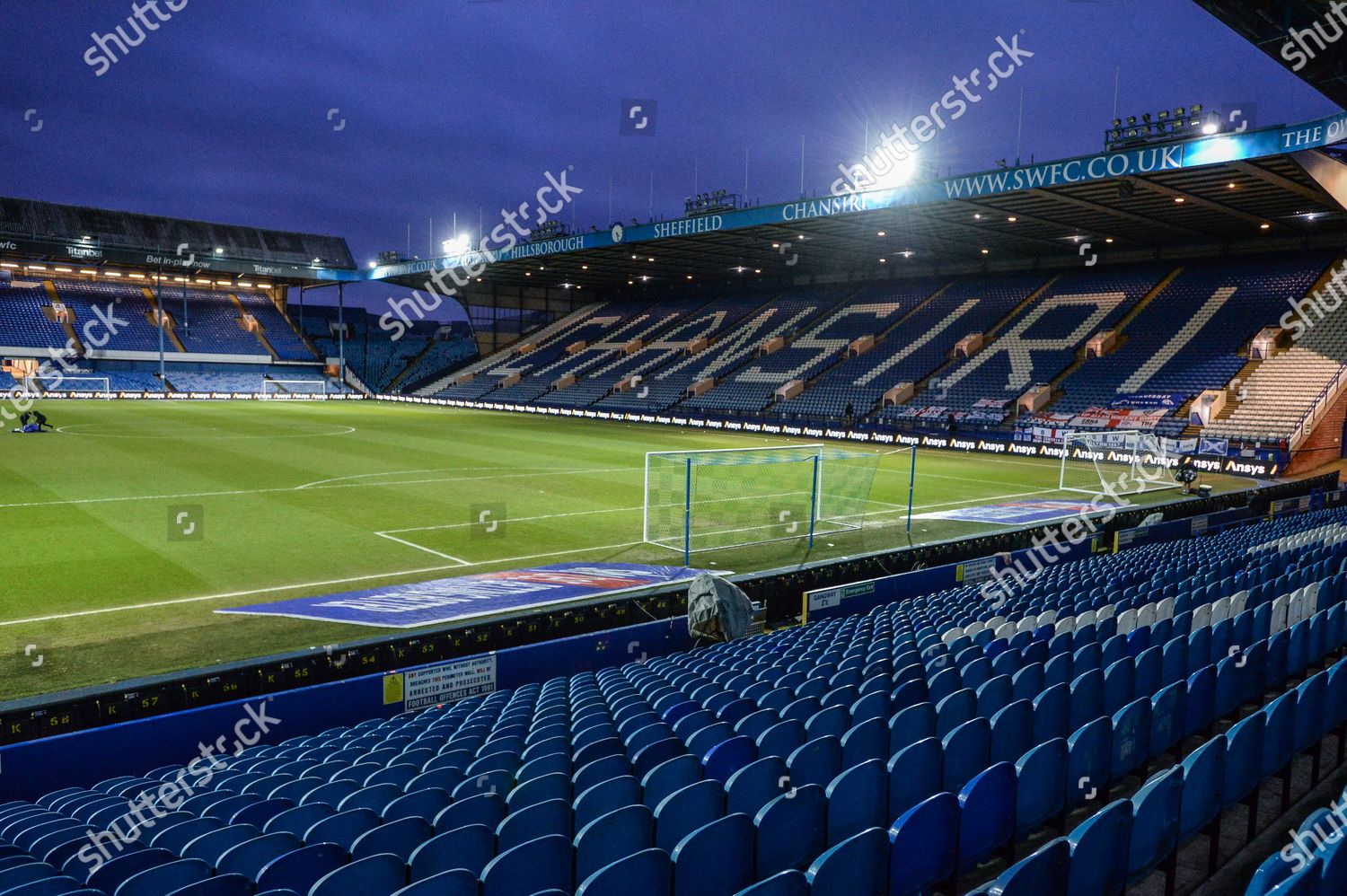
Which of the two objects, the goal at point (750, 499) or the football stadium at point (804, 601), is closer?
the football stadium at point (804, 601)

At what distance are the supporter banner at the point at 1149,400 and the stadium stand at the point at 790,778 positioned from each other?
96.9 feet

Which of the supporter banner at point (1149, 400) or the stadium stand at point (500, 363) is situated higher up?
the stadium stand at point (500, 363)

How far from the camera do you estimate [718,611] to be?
1074 cm

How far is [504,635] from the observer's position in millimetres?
10047

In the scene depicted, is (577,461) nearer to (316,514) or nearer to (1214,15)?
(316,514)

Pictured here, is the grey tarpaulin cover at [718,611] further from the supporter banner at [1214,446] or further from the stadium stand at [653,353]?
the stadium stand at [653,353]

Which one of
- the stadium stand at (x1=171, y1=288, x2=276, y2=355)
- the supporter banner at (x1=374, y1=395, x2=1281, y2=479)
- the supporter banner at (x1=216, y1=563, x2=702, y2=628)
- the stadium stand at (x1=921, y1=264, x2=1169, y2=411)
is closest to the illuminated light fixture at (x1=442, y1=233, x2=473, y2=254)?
the supporter banner at (x1=374, y1=395, x2=1281, y2=479)

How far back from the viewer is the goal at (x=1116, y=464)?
2502cm

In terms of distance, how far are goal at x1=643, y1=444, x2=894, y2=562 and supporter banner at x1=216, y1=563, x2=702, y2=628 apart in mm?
1650

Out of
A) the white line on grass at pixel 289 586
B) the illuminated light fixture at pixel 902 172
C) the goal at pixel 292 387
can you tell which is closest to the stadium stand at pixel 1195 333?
the illuminated light fixture at pixel 902 172

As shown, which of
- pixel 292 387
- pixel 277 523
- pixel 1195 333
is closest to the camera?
pixel 277 523

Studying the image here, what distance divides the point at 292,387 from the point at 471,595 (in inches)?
2585

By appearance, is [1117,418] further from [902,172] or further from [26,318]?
[26,318]

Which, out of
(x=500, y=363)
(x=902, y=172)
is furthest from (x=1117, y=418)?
(x=500, y=363)
